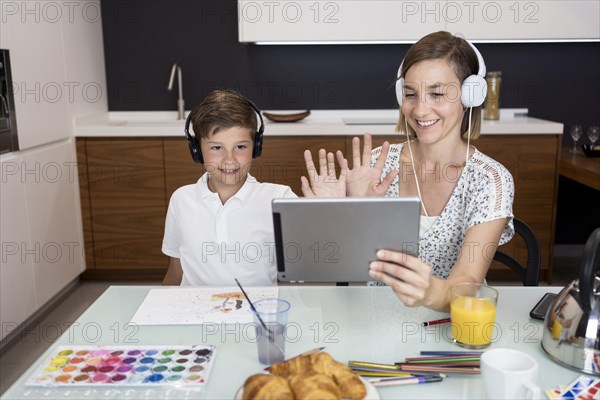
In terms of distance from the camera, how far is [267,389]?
0.80m

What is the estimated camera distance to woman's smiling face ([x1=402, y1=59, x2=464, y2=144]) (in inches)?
59.5

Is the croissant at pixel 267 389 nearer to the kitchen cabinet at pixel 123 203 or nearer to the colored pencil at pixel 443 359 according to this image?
the colored pencil at pixel 443 359

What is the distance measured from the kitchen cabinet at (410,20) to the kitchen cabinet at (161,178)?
20.6 inches

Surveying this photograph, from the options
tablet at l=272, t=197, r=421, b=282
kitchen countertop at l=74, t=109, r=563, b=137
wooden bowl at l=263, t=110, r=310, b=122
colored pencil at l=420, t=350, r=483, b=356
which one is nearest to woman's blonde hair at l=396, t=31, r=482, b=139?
tablet at l=272, t=197, r=421, b=282

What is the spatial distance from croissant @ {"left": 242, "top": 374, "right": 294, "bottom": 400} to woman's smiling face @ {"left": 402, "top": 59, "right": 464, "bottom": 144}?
0.90 meters

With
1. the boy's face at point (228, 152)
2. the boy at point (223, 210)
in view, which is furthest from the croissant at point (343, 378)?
the boy's face at point (228, 152)

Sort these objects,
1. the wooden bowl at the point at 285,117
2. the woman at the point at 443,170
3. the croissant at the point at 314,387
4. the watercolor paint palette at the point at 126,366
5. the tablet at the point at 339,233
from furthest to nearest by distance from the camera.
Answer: the wooden bowl at the point at 285,117 < the woman at the point at 443,170 < the tablet at the point at 339,233 < the watercolor paint palette at the point at 126,366 < the croissant at the point at 314,387

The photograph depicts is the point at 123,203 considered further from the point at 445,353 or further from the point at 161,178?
the point at 445,353

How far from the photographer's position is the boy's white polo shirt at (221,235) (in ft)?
5.32

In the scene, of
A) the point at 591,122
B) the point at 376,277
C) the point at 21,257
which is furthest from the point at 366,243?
the point at 591,122

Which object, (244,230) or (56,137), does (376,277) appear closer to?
(244,230)

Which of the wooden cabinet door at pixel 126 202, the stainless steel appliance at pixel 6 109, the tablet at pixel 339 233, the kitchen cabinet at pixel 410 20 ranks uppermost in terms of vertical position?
the kitchen cabinet at pixel 410 20

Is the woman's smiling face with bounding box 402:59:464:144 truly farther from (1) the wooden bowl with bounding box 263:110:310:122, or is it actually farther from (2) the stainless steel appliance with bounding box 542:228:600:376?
(1) the wooden bowl with bounding box 263:110:310:122

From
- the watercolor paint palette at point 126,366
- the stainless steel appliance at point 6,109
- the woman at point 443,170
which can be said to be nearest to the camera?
the watercolor paint palette at point 126,366
